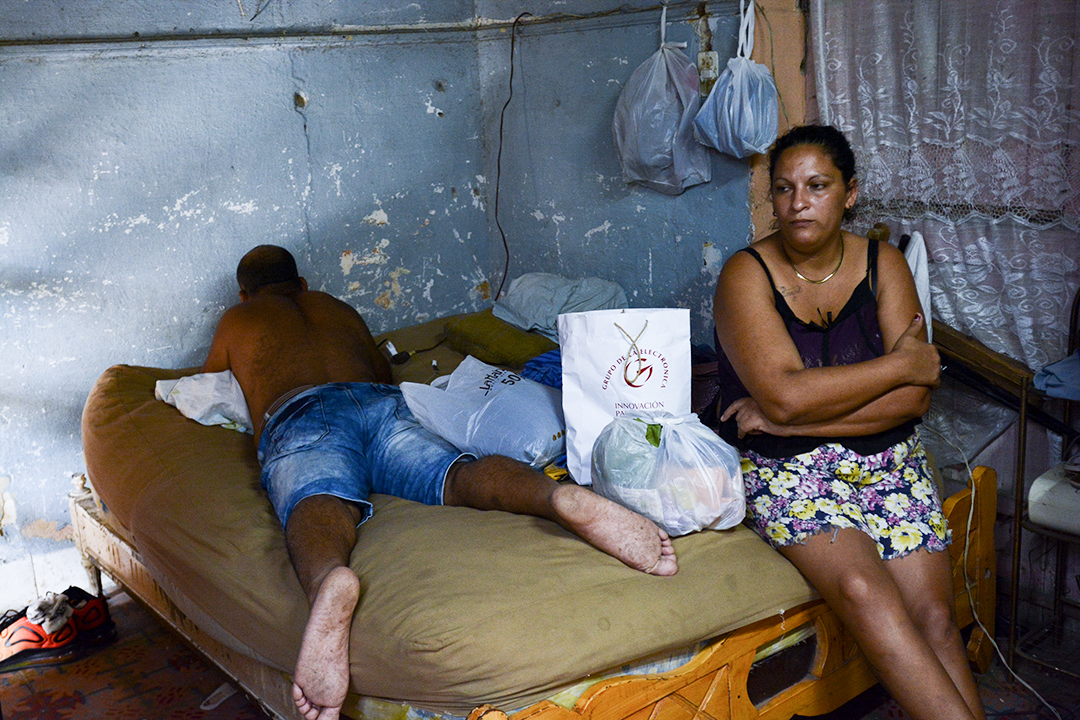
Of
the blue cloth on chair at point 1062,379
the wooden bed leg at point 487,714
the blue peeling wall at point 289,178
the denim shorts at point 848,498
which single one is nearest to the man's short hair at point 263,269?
the blue peeling wall at point 289,178

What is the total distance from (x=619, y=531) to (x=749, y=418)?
0.50 m

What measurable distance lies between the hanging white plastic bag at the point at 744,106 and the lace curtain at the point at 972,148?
0.57ft

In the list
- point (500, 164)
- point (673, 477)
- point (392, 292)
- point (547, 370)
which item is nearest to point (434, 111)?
point (500, 164)

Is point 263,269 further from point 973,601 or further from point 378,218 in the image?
point 973,601

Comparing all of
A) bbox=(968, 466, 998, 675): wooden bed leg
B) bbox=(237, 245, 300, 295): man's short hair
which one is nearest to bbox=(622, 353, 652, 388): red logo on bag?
bbox=(968, 466, 998, 675): wooden bed leg

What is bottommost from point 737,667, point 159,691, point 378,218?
point 159,691

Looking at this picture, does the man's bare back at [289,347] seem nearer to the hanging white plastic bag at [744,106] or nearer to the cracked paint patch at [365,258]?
the cracked paint patch at [365,258]

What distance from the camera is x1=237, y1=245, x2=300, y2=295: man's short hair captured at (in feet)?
11.0

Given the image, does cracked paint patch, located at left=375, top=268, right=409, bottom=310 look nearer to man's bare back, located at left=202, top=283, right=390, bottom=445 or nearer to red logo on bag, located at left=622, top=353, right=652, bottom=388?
man's bare back, located at left=202, top=283, right=390, bottom=445

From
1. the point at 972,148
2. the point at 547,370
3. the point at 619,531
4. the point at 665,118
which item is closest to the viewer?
the point at 619,531

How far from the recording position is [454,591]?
1914 millimetres

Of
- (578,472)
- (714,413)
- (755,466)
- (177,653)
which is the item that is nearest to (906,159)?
(714,413)

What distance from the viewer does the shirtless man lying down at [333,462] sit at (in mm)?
1926

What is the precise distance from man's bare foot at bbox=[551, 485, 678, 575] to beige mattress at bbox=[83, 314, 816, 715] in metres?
0.03
